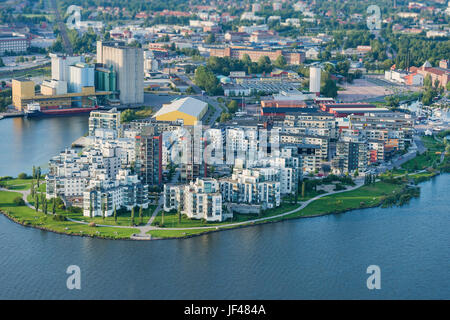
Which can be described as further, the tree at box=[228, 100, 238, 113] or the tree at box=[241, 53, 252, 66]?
the tree at box=[241, 53, 252, 66]

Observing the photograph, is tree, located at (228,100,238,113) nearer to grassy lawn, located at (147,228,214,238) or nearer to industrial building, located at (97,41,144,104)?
industrial building, located at (97,41,144,104)

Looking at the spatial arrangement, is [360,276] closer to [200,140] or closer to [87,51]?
[200,140]

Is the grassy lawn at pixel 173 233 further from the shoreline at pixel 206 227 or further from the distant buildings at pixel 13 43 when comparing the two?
the distant buildings at pixel 13 43

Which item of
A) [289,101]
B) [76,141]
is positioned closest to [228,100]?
[289,101]

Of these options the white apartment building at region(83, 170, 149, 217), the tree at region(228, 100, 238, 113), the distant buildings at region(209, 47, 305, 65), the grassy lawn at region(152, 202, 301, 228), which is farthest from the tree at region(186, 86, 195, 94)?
the grassy lawn at region(152, 202, 301, 228)

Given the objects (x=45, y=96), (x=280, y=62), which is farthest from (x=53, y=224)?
(x=280, y=62)

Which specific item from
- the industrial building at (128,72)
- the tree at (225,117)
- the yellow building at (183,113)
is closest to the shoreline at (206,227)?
the yellow building at (183,113)
